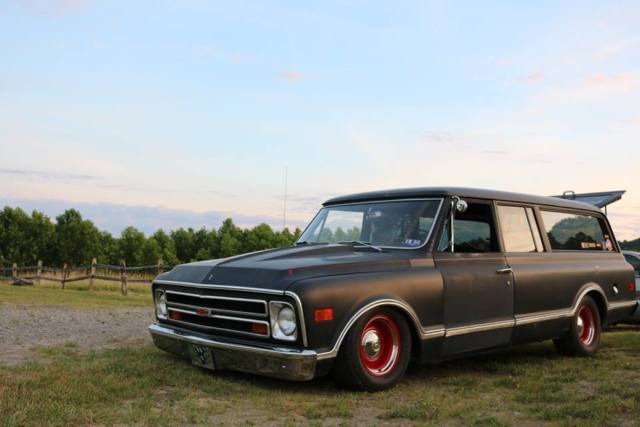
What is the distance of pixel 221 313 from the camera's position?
5.46 meters

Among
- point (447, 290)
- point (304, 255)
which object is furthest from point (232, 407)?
point (447, 290)

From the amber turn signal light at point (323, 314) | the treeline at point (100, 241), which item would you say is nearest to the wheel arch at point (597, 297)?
the amber turn signal light at point (323, 314)

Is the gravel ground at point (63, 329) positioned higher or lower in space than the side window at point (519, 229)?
lower

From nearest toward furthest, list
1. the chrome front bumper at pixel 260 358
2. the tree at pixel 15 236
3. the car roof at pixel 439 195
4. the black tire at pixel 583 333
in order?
the chrome front bumper at pixel 260 358 → the car roof at pixel 439 195 → the black tire at pixel 583 333 → the tree at pixel 15 236

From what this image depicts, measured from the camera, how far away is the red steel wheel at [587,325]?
7.82 metres

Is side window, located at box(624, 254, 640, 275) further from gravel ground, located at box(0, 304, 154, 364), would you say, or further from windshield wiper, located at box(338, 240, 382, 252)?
gravel ground, located at box(0, 304, 154, 364)

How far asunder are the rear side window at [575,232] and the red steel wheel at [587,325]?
753 millimetres

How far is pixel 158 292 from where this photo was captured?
21.0ft

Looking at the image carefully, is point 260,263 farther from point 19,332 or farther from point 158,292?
point 19,332

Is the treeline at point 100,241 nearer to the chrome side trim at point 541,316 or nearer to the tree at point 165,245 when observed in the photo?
the tree at point 165,245

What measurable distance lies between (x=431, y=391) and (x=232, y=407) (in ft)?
5.78

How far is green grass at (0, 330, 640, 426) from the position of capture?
4398mm

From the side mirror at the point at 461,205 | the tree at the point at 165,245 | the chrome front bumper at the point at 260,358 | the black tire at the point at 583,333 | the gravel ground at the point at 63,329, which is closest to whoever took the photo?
the chrome front bumper at the point at 260,358

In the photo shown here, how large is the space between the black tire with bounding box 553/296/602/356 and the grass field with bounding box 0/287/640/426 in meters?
0.80
